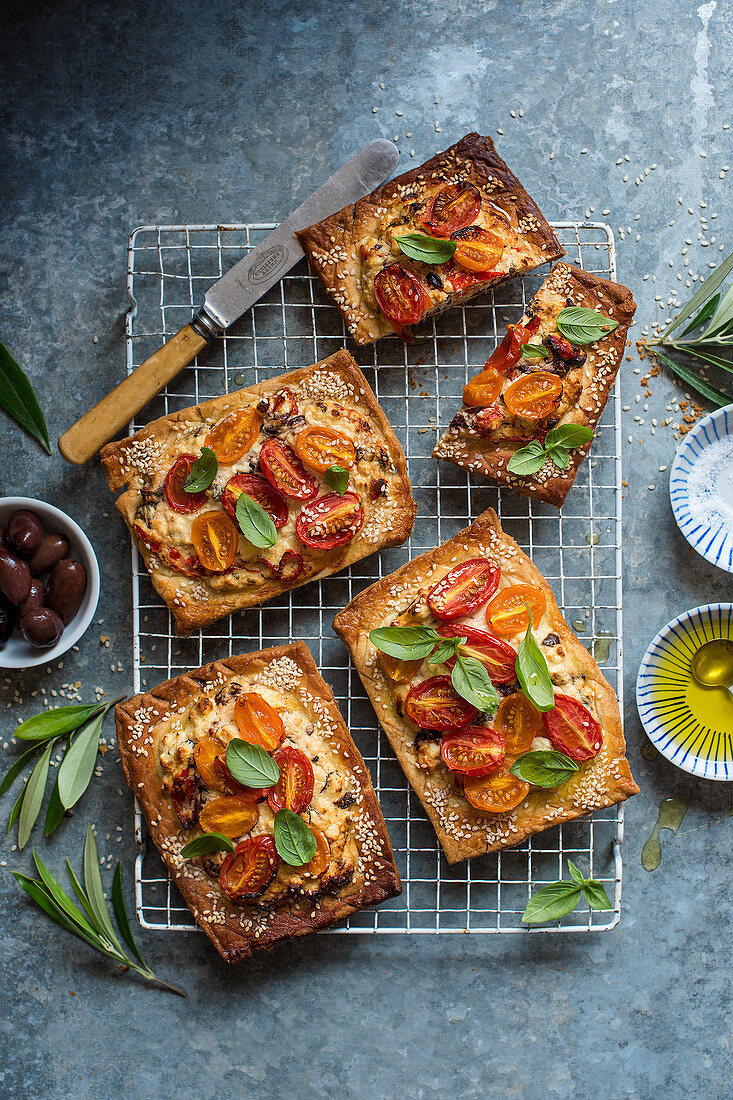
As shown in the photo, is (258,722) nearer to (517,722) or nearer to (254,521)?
(254,521)

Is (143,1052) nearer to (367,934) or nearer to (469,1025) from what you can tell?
(367,934)

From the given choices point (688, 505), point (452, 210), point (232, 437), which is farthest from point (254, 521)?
point (688, 505)

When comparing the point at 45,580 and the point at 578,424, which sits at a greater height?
the point at 578,424

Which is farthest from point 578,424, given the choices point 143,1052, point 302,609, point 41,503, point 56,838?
point 143,1052

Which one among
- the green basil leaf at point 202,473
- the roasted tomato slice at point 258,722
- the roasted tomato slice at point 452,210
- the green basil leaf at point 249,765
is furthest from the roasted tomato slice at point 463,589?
the roasted tomato slice at point 452,210

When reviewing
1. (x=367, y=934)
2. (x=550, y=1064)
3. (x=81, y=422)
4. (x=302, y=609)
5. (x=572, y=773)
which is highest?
(x=81, y=422)

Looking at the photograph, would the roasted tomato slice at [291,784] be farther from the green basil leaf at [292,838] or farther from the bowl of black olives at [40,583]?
the bowl of black olives at [40,583]
